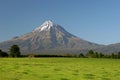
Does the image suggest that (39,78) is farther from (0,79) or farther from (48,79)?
(0,79)

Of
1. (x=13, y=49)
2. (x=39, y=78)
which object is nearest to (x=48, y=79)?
(x=39, y=78)

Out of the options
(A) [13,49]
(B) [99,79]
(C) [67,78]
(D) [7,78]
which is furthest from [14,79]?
(A) [13,49]

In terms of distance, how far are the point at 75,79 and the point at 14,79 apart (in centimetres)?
567

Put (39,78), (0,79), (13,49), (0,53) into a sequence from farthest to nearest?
(13,49) → (0,53) → (39,78) → (0,79)

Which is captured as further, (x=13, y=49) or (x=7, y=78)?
(x=13, y=49)

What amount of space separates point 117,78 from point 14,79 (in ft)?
33.1

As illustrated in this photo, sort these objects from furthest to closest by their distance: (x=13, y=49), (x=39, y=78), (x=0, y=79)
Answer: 1. (x=13, y=49)
2. (x=39, y=78)
3. (x=0, y=79)

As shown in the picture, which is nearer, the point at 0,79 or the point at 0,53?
the point at 0,79

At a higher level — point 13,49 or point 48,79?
point 13,49

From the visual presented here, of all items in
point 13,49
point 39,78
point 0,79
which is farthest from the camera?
point 13,49

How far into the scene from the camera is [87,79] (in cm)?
3159

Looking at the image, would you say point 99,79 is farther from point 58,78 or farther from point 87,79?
point 58,78

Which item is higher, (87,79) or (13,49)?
(13,49)

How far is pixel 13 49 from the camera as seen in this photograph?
174 m
